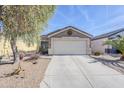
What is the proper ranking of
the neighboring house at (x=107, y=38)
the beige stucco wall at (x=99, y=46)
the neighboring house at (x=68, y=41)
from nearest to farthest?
the neighboring house at (x=68, y=41) < the neighboring house at (x=107, y=38) < the beige stucco wall at (x=99, y=46)

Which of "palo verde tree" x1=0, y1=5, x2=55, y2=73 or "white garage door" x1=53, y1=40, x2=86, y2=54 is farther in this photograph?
"white garage door" x1=53, y1=40, x2=86, y2=54

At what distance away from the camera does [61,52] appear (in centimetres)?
2581

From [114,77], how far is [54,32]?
1689 centimetres

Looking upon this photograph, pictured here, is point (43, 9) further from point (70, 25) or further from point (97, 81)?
point (70, 25)

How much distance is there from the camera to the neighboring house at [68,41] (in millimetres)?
26000

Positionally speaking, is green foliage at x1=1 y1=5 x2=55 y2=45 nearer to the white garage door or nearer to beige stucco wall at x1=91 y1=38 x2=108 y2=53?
the white garage door

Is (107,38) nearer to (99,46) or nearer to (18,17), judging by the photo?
(99,46)

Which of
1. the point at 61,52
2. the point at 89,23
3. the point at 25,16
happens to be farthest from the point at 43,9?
the point at 61,52

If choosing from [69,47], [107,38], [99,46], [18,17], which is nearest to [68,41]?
[69,47]

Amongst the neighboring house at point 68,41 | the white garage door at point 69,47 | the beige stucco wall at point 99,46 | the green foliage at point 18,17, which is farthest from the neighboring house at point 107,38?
the green foliage at point 18,17

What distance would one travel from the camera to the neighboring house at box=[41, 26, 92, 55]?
85.3 feet

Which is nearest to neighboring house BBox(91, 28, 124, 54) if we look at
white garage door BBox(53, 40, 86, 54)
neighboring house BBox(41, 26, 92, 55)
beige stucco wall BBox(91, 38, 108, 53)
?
beige stucco wall BBox(91, 38, 108, 53)

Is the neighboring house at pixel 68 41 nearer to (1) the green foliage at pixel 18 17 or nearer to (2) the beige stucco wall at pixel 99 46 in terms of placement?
(2) the beige stucco wall at pixel 99 46

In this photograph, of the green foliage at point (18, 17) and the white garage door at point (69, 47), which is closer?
the green foliage at point (18, 17)
